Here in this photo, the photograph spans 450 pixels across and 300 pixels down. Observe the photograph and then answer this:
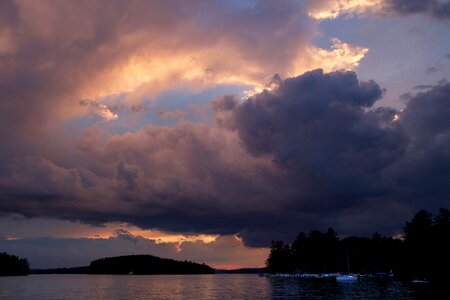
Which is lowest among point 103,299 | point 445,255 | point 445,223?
point 103,299

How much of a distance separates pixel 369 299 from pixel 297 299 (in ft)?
61.8

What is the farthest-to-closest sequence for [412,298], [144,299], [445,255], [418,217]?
[418,217], [445,255], [144,299], [412,298]

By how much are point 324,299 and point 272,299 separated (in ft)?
45.9

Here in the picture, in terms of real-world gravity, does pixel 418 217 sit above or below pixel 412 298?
above

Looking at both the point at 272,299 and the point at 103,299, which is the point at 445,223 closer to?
the point at 272,299

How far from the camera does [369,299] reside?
12425 cm

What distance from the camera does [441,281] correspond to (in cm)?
17212

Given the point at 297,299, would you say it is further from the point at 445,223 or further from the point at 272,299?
the point at 445,223

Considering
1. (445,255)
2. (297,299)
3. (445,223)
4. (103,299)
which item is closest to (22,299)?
(103,299)

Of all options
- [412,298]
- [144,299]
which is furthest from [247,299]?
[412,298]

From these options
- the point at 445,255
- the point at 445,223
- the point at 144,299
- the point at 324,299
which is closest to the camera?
the point at 324,299

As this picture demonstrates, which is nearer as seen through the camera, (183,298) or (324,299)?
(324,299)

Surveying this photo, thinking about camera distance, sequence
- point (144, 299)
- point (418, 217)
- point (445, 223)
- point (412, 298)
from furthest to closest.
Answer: point (418, 217)
point (445, 223)
point (144, 299)
point (412, 298)

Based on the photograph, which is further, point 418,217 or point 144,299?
point 418,217
